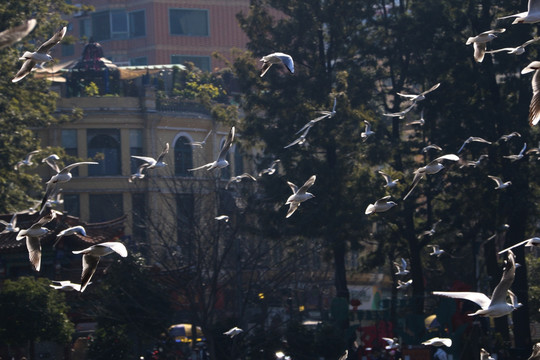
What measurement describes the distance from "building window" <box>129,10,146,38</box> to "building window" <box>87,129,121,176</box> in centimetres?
1659

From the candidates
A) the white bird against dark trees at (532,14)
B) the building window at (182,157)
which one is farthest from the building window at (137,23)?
the white bird against dark trees at (532,14)

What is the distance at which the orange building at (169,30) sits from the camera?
53.8m

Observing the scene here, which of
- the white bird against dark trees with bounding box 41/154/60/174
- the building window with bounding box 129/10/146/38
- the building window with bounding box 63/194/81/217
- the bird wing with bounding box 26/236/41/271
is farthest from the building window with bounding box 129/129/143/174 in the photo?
the bird wing with bounding box 26/236/41/271

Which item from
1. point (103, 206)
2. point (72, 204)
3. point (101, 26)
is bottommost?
point (103, 206)

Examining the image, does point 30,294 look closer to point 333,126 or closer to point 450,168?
point 333,126

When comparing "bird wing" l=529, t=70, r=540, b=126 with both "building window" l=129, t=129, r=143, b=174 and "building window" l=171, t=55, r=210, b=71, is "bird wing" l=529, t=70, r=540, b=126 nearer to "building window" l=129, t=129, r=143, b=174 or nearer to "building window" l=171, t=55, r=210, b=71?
"building window" l=129, t=129, r=143, b=174

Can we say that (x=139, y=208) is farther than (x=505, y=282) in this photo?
Yes

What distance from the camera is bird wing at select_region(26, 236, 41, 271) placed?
1448cm

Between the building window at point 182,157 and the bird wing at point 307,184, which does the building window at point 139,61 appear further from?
the bird wing at point 307,184

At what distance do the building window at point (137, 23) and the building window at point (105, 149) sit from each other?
16.6m

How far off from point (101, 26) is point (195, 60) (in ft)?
19.9

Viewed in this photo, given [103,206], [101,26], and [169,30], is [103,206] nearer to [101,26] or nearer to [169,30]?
[169,30]

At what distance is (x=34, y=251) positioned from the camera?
15.2 metres

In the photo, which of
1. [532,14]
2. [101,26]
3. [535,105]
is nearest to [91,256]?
[535,105]
